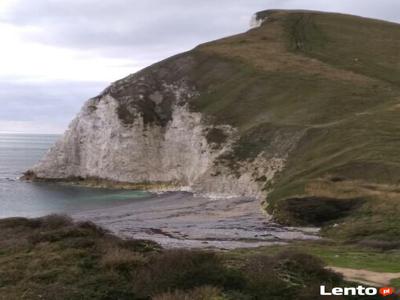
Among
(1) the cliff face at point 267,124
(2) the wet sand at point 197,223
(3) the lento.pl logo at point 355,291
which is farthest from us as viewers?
(1) the cliff face at point 267,124

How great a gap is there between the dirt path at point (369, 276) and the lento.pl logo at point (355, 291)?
5.91 ft

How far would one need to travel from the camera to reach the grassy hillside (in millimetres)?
45156

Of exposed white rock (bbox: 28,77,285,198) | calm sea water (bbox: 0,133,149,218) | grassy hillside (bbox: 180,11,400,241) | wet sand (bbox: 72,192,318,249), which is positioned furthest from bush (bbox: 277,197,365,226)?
exposed white rock (bbox: 28,77,285,198)

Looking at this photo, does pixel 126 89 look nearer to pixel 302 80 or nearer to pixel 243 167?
pixel 302 80

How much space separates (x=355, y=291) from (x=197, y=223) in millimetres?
31851

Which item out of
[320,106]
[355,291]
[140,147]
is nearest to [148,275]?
[355,291]

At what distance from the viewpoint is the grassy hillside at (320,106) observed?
148ft

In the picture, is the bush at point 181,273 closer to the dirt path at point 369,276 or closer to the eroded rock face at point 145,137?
the dirt path at point 369,276

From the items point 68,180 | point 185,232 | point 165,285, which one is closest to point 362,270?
point 165,285

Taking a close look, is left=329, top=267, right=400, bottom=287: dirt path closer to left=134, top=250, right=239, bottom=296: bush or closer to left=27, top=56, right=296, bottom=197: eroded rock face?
left=134, top=250, right=239, bottom=296: bush

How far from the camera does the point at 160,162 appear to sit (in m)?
92.2

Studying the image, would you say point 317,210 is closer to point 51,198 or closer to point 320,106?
point 320,106

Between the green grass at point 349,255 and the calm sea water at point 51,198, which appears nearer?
the green grass at point 349,255

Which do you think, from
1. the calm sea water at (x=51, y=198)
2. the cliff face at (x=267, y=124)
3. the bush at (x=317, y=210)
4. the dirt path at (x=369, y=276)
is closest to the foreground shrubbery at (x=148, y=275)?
the dirt path at (x=369, y=276)
